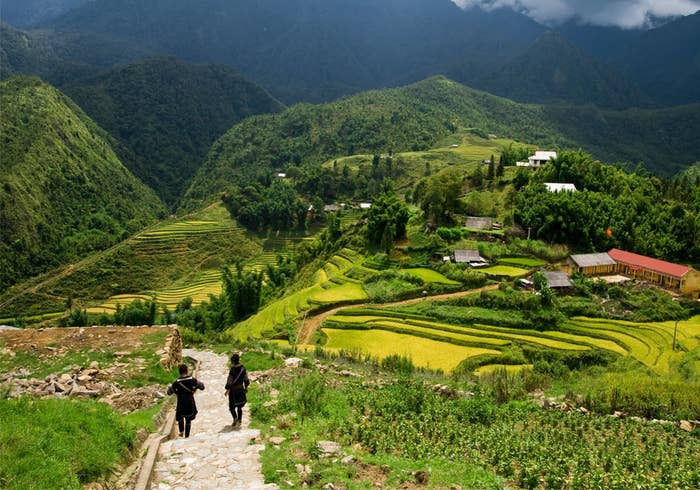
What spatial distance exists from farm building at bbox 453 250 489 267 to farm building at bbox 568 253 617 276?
25.1 feet

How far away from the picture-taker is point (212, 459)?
973 centimetres

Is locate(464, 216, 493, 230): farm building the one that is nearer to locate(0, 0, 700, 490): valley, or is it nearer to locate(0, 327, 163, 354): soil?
locate(0, 0, 700, 490): valley

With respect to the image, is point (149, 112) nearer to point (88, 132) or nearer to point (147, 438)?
point (88, 132)

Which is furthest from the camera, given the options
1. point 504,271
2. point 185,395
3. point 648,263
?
point 504,271

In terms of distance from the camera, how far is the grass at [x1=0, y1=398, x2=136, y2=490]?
25.5ft

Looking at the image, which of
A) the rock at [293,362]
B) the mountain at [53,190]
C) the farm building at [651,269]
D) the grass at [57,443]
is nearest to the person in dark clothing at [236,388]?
the grass at [57,443]

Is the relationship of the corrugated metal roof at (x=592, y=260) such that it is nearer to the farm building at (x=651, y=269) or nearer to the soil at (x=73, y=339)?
the farm building at (x=651, y=269)

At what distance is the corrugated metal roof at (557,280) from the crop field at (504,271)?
2835 mm

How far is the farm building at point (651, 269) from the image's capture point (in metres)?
41.6

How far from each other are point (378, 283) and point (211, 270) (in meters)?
51.8

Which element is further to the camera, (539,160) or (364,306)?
(539,160)

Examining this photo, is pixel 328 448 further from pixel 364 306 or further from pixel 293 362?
pixel 364 306

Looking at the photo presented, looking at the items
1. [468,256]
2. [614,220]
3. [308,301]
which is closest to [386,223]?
[468,256]

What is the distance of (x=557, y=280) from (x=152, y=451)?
36.9 metres
